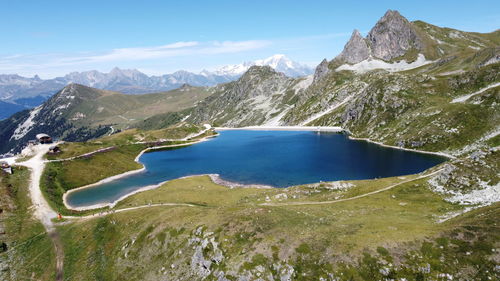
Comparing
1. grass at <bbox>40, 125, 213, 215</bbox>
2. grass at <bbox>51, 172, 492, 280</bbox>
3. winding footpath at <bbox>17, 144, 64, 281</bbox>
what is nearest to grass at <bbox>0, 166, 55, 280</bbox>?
winding footpath at <bbox>17, 144, 64, 281</bbox>

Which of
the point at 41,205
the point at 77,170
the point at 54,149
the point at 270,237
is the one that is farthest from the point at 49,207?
the point at 270,237

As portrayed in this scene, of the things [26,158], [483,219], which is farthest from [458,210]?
[26,158]

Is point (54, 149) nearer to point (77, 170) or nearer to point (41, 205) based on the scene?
point (77, 170)

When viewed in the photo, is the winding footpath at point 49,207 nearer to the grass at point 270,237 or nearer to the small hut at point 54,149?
the grass at point 270,237

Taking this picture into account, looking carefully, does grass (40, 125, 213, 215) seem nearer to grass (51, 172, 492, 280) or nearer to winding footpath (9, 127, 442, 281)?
winding footpath (9, 127, 442, 281)

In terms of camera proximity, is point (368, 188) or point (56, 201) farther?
point (56, 201)

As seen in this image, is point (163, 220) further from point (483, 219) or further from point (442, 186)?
point (442, 186)
